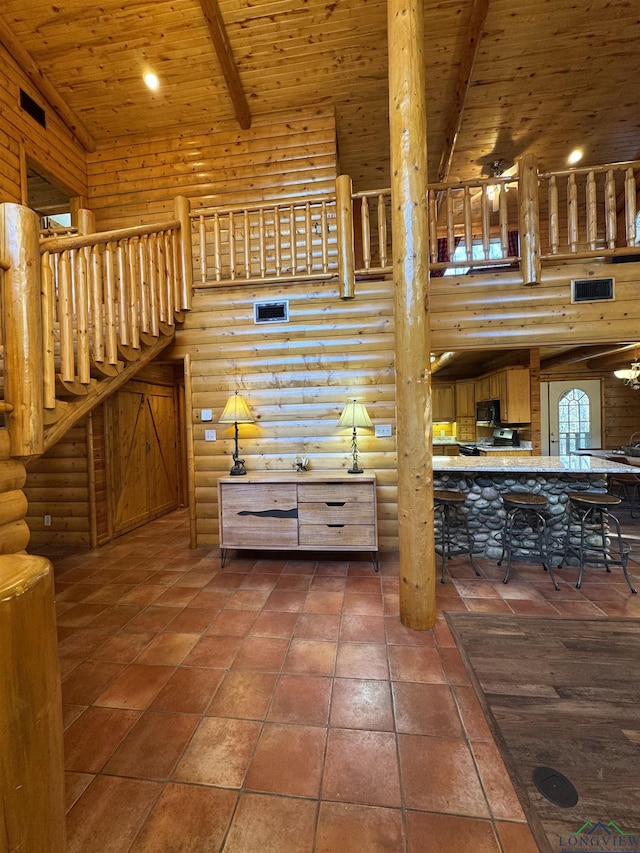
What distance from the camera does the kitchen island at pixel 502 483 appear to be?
346 cm

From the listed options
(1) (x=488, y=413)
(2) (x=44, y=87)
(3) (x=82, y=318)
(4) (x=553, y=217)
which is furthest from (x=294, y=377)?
(1) (x=488, y=413)

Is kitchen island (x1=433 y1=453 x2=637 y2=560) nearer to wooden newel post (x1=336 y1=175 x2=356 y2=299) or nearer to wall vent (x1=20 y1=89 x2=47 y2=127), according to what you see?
wooden newel post (x1=336 y1=175 x2=356 y2=299)

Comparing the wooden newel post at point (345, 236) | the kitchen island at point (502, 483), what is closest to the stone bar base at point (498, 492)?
the kitchen island at point (502, 483)

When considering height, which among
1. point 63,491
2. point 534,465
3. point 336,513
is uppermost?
point 534,465

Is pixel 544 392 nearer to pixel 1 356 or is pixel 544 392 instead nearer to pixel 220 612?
pixel 220 612

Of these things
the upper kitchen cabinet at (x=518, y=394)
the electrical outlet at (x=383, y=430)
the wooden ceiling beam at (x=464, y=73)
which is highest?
the wooden ceiling beam at (x=464, y=73)

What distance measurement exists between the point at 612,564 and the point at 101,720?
378 cm

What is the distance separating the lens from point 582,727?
1685mm

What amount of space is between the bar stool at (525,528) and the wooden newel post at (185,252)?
3.73 metres

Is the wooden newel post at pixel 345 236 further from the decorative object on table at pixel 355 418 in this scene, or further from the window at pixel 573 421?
the window at pixel 573 421

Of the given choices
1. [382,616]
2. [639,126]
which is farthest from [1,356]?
[639,126]

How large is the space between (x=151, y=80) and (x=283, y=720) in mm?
6197

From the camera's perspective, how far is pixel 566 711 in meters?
1.77

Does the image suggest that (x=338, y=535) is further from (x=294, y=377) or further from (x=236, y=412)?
(x=294, y=377)
